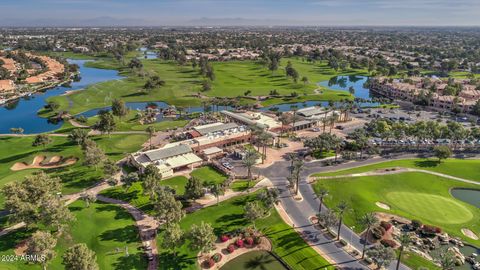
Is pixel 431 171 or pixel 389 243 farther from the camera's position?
pixel 431 171

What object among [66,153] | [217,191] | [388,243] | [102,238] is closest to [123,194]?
[102,238]

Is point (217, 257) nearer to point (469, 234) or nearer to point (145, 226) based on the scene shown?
point (145, 226)

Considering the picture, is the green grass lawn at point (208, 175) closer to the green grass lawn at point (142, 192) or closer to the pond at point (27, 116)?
the green grass lawn at point (142, 192)

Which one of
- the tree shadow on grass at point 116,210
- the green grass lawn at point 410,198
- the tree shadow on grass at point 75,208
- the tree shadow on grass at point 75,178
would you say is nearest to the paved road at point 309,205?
the green grass lawn at point 410,198

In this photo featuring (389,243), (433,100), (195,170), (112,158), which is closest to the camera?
(389,243)

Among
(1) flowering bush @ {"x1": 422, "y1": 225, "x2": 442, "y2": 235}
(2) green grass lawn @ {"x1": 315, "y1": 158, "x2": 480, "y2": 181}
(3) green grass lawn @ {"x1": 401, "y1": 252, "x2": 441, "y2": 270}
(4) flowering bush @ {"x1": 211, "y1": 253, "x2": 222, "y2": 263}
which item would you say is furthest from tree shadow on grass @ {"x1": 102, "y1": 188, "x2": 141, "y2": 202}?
(1) flowering bush @ {"x1": 422, "y1": 225, "x2": 442, "y2": 235}

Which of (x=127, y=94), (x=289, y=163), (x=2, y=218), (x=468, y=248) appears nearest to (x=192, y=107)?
(x=127, y=94)

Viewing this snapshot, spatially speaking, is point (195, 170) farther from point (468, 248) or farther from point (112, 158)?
point (468, 248)

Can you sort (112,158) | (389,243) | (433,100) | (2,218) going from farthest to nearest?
(433,100)
(112,158)
(2,218)
(389,243)
